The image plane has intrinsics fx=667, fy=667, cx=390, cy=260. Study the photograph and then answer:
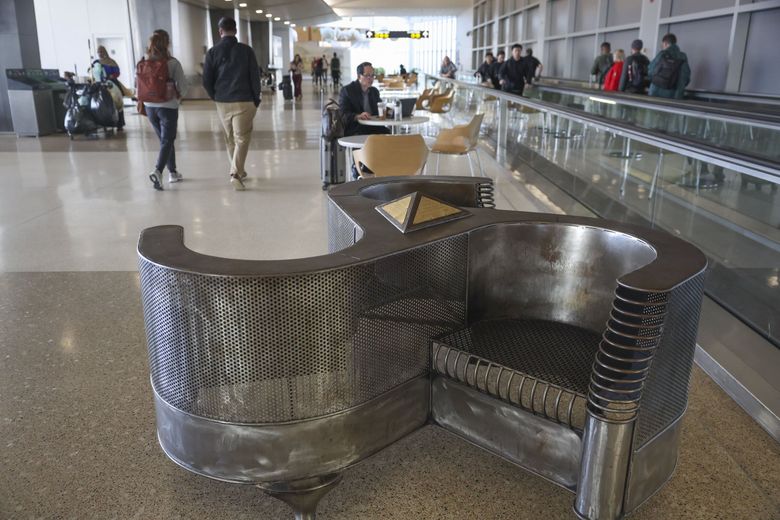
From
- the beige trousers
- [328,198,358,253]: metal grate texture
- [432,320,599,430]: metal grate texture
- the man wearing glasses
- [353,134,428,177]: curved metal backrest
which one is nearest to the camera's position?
[432,320,599,430]: metal grate texture

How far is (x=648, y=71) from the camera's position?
991 centimetres

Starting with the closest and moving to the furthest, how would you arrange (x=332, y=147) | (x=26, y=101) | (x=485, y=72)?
(x=332, y=147) → (x=26, y=101) → (x=485, y=72)

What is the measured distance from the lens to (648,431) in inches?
74.7

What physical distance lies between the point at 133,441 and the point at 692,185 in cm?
313

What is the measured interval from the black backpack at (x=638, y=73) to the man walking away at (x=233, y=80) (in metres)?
6.05

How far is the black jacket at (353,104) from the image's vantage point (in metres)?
7.12

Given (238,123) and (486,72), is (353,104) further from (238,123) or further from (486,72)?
(486,72)

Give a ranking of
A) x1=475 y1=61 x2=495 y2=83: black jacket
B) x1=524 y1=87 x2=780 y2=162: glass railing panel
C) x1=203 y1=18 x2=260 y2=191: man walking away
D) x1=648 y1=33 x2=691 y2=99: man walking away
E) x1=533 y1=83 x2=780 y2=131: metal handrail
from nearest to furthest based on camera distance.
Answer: x1=533 y1=83 x2=780 y2=131: metal handrail
x1=524 y1=87 x2=780 y2=162: glass railing panel
x1=203 y1=18 x2=260 y2=191: man walking away
x1=648 y1=33 x2=691 y2=99: man walking away
x1=475 y1=61 x2=495 y2=83: black jacket

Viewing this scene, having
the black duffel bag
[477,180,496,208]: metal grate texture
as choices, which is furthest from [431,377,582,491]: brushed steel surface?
the black duffel bag

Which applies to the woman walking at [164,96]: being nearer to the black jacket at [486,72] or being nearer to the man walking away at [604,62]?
the man walking away at [604,62]

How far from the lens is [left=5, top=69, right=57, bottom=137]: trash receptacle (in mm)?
11633

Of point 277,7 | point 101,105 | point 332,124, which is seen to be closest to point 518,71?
point 332,124

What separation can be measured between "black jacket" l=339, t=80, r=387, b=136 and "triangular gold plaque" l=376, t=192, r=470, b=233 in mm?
4870

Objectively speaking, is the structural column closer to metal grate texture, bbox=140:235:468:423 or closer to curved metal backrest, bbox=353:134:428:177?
curved metal backrest, bbox=353:134:428:177
